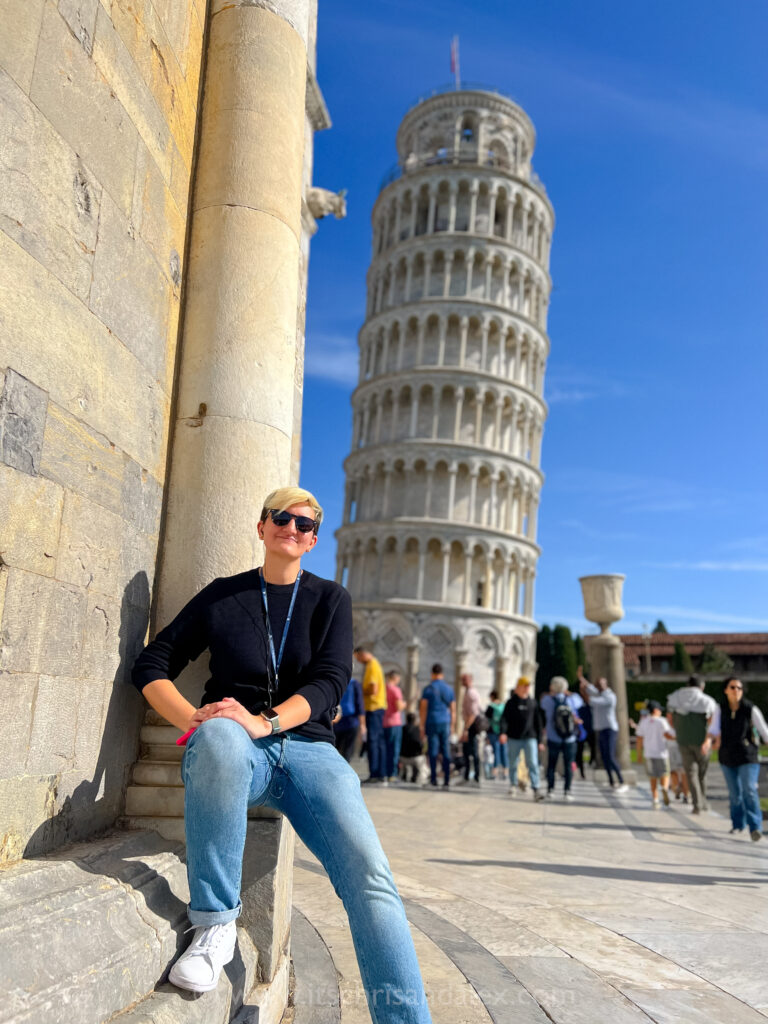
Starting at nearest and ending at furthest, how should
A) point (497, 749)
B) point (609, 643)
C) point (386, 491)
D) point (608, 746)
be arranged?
point (608, 746) < point (497, 749) < point (609, 643) < point (386, 491)

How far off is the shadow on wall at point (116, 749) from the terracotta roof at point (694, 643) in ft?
188

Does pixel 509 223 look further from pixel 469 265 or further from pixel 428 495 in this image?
pixel 428 495

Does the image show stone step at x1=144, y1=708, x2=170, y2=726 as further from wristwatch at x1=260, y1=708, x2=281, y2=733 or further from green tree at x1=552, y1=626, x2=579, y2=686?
green tree at x1=552, y1=626, x2=579, y2=686

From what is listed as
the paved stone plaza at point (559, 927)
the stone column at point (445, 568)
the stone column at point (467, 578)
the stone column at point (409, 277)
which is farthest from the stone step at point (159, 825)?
the stone column at point (409, 277)

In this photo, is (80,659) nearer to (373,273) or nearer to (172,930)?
(172,930)

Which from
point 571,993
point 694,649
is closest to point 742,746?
point 571,993

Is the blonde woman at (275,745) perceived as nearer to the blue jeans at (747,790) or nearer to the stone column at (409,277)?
the blue jeans at (747,790)

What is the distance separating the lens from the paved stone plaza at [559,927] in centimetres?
254

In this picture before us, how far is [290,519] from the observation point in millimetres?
2439

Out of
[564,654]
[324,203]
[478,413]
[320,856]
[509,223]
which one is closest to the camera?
[320,856]

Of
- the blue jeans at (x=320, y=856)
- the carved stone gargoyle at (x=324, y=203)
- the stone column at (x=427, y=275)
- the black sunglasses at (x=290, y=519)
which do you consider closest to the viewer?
the blue jeans at (x=320, y=856)

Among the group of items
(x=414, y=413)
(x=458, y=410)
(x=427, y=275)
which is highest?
(x=427, y=275)

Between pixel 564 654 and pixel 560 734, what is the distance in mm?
41520

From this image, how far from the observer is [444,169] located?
42250mm
